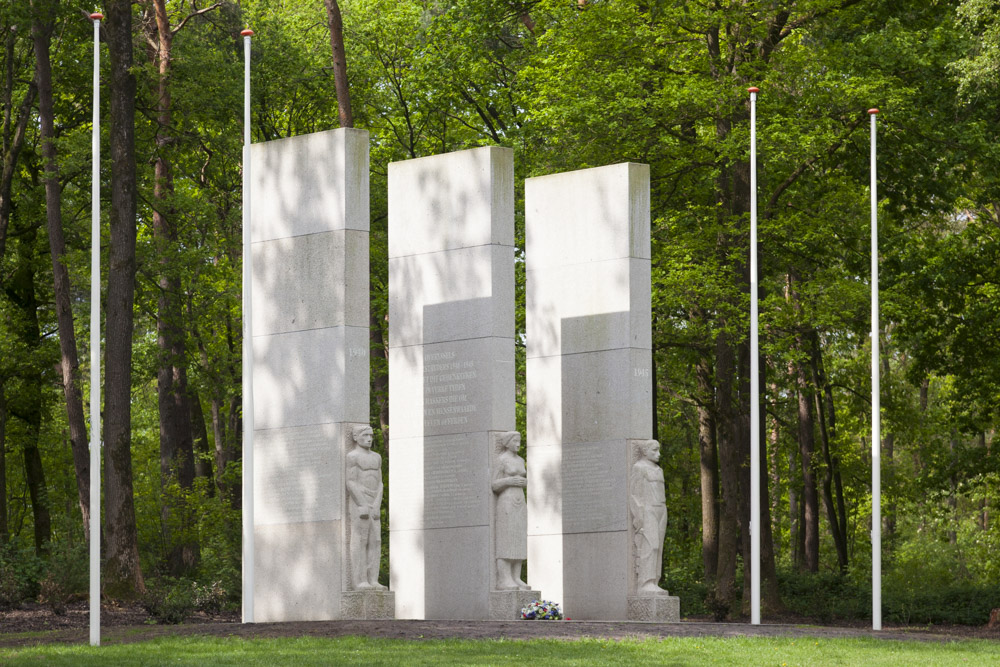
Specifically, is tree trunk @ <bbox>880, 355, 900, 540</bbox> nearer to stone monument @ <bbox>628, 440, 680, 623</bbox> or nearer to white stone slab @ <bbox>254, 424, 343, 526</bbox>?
stone monument @ <bbox>628, 440, 680, 623</bbox>

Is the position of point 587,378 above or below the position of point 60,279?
below

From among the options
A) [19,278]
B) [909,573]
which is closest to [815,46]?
[909,573]

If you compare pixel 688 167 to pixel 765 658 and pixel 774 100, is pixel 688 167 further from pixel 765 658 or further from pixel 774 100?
pixel 765 658

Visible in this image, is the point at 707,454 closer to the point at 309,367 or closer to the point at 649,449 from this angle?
the point at 649,449

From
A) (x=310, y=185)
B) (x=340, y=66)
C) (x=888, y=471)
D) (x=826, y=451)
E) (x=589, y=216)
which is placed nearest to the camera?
(x=310, y=185)

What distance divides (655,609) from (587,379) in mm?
3743

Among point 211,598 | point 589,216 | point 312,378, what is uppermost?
point 589,216

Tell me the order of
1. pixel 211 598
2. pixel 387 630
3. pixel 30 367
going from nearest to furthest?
pixel 387 630, pixel 211 598, pixel 30 367

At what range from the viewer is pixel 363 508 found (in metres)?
21.1

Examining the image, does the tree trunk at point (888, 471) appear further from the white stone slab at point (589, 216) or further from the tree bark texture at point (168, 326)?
the tree bark texture at point (168, 326)

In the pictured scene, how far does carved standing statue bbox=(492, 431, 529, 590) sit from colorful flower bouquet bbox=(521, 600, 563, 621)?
1.31ft

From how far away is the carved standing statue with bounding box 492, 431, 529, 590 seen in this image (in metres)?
21.9

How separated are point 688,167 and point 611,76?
3044mm

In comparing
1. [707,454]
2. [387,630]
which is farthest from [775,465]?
[387,630]
